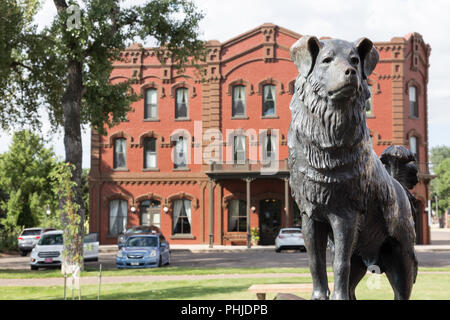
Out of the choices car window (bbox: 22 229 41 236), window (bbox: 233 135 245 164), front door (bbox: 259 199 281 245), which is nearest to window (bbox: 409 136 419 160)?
front door (bbox: 259 199 281 245)

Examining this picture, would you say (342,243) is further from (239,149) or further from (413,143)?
(413,143)

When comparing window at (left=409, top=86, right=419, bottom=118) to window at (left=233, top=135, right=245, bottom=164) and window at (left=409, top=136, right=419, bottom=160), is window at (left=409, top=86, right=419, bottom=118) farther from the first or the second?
window at (left=233, top=135, right=245, bottom=164)

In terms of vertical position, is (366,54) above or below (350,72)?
above

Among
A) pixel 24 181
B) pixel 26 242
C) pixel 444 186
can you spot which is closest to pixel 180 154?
pixel 26 242

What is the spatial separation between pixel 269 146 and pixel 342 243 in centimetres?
3354

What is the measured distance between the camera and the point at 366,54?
2.51 metres

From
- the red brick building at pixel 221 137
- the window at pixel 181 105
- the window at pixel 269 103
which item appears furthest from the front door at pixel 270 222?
the window at pixel 181 105

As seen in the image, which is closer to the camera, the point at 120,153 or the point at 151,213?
the point at 151,213

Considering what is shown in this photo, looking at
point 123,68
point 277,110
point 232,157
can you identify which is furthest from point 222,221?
point 123,68

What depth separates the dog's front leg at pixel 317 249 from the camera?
2629 millimetres

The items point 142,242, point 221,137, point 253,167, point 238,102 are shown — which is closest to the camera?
point 142,242

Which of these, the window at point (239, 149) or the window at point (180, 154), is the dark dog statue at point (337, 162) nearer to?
the window at point (239, 149)

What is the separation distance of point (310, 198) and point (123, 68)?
121 feet

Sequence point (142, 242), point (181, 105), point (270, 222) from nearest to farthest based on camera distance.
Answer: point (142, 242) → point (270, 222) → point (181, 105)
